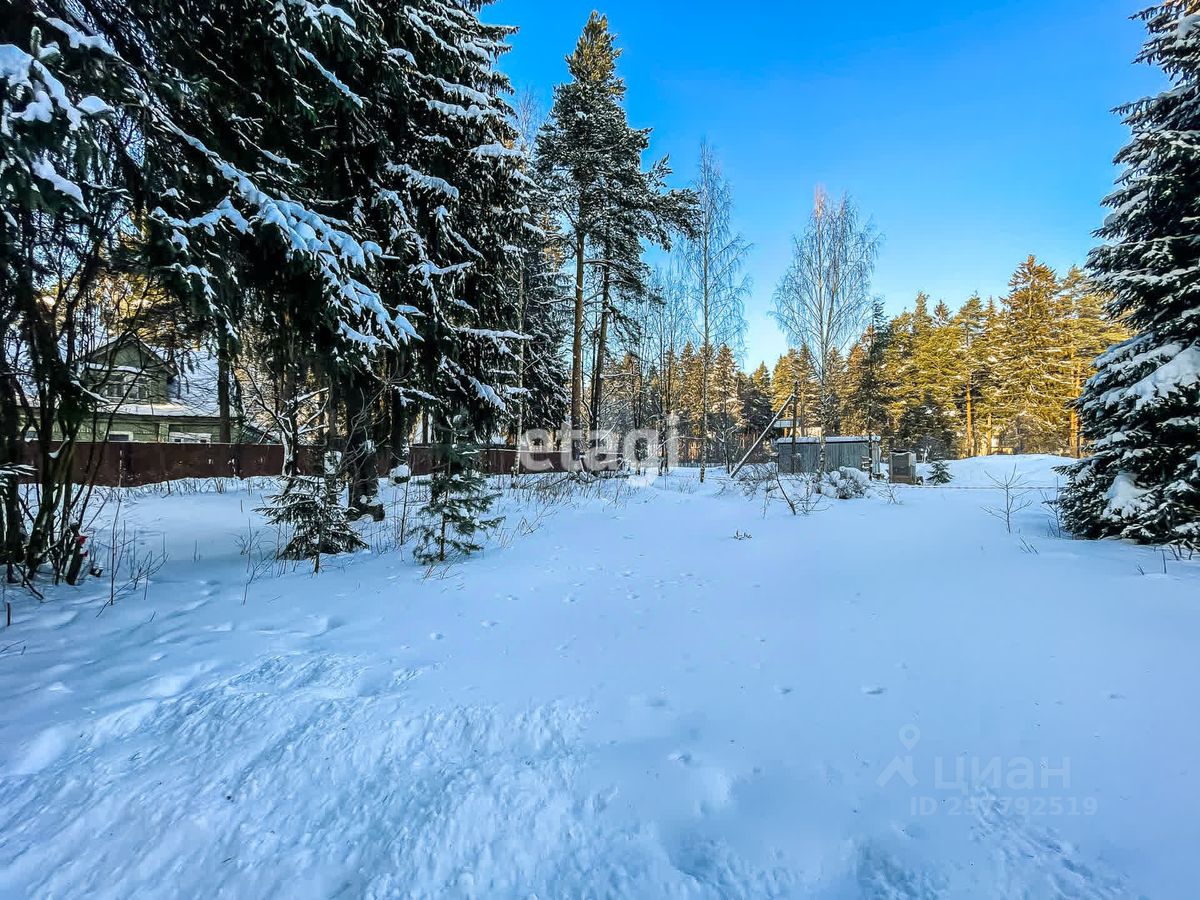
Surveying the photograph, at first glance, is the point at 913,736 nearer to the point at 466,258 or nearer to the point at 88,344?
the point at 88,344

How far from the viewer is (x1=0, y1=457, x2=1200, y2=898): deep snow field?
54.6 inches

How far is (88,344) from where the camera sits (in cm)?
391

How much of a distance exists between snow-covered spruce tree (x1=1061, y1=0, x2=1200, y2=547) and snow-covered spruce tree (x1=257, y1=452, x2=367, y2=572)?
811 centimetres

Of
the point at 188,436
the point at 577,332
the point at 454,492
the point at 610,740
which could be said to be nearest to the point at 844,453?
the point at 577,332

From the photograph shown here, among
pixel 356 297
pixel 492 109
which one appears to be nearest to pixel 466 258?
pixel 492 109

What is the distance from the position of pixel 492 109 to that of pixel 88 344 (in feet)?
18.5

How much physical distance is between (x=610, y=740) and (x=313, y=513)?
4.05 metres

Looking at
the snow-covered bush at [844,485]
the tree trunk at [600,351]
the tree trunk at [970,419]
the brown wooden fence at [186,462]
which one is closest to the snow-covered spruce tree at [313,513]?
the brown wooden fence at [186,462]

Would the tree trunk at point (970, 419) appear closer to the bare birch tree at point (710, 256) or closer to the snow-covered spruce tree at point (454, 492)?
the bare birch tree at point (710, 256)

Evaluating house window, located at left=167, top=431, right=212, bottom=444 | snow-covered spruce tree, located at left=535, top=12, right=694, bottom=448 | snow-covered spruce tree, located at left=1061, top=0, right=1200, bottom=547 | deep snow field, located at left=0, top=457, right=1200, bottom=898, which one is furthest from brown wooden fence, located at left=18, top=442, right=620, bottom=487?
snow-covered spruce tree, located at left=1061, top=0, right=1200, bottom=547

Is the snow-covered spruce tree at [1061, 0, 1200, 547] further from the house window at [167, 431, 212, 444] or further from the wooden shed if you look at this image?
the house window at [167, 431, 212, 444]

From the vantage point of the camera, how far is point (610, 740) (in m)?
2.02

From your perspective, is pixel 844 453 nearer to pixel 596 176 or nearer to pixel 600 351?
pixel 600 351

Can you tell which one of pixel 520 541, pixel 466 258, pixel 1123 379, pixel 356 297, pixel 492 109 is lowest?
pixel 520 541
